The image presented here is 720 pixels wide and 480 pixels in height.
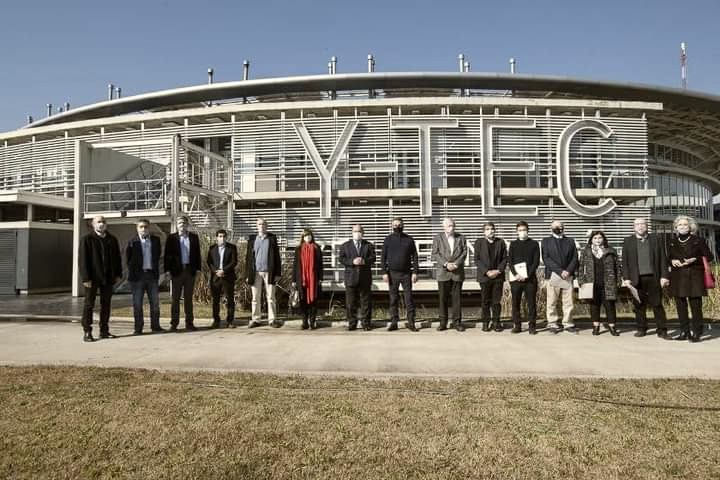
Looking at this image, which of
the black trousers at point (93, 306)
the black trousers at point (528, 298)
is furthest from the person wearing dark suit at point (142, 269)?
the black trousers at point (528, 298)

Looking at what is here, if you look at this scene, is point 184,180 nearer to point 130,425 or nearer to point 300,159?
point 300,159

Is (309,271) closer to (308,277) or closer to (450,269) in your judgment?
(308,277)

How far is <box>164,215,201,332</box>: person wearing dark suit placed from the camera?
8430 mm

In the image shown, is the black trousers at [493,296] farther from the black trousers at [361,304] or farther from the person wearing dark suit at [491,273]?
the black trousers at [361,304]

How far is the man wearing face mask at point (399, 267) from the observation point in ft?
27.5

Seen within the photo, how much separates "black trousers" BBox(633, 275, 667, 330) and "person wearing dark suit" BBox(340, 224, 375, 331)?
4629 millimetres

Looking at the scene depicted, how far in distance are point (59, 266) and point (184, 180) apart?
321 inches

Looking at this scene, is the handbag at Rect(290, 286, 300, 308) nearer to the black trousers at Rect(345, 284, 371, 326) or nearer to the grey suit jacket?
the black trousers at Rect(345, 284, 371, 326)

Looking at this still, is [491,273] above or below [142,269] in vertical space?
below

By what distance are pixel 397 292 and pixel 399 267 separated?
0.47 metres

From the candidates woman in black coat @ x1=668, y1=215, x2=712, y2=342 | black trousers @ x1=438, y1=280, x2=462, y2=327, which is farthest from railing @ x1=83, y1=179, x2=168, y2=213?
woman in black coat @ x1=668, y1=215, x2=712, y2=342

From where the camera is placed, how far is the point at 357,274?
28.1 feet

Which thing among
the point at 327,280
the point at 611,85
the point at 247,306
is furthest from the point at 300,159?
the point at 611,85

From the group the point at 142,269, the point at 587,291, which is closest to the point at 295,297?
the point at 142,269
